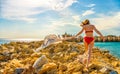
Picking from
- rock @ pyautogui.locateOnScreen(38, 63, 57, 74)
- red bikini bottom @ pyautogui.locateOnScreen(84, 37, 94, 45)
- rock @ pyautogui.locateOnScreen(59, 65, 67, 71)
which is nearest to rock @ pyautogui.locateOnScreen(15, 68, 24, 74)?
rock @ pyautogui.locateOnScreen(38, 63, 57, 74)

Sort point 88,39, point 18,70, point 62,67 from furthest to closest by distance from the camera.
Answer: point 62,67, point 18,70, point 88,39

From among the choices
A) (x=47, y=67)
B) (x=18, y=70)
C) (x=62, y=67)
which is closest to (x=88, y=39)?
(x=62, y=67)

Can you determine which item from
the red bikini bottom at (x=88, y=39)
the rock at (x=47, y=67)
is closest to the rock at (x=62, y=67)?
the rock at (x=47, y=67)

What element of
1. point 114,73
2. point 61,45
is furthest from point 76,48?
point 114,73

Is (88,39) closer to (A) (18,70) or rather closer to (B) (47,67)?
(B) (47,67)

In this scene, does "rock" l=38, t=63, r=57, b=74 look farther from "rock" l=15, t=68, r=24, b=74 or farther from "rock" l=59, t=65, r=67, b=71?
"rock" l=15, t=68, r=24, b=74

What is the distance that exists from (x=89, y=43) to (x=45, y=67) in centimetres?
190

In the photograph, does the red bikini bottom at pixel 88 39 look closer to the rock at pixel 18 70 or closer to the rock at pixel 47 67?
→ the rock at pixel 47 67

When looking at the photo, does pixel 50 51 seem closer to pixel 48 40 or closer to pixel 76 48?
pixel 76 48

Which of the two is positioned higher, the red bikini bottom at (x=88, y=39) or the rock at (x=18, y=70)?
the red bikini bottom at (x=88, y=39)

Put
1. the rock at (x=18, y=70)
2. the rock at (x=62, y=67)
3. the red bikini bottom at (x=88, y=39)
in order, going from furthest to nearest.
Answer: the rock at (x=62, y=67)
the rock at (x=18, y=70)
the red bikini bottom at (x=88, y=39)

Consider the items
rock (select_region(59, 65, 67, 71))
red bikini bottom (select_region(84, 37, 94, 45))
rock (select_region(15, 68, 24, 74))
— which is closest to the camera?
red bikini bottom (select_region(84, 37, 94, 45))

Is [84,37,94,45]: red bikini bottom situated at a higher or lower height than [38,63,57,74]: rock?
higher

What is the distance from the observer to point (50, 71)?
10.8 m
